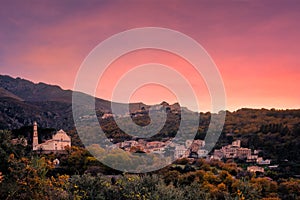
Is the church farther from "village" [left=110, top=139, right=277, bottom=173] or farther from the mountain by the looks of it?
the mountain

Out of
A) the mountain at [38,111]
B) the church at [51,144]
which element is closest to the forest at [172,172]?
the church at [51,144]

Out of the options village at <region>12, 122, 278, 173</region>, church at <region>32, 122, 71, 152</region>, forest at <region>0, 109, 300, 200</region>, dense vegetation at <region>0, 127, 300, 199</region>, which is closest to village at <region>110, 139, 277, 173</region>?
village at <region>12, 122, 278, 173</region>

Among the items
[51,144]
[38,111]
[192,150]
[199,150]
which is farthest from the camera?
[38,111]

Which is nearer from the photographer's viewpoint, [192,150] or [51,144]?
[51,144]

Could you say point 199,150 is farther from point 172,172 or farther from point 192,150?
point 172,172

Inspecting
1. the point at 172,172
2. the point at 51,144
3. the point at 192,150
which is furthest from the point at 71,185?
the point at 192,150

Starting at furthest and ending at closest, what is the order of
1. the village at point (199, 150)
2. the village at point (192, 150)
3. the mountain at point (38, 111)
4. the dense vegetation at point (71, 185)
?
the mountain at point (38, 111), the village at point (199, 150), the village at point (192, 150), the dense vegetation at point (71, 185)

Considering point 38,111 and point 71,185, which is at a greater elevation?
point 38,111

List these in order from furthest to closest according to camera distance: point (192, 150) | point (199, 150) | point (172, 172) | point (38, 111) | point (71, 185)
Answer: point (38, 111) < point (192, 150) < point (199, 150) < point (172, 172) < point (71, 185)

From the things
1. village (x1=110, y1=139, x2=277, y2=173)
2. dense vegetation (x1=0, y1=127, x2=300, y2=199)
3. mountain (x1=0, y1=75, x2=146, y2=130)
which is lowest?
village (x1=110, y1=139, x2=277, y2=173)

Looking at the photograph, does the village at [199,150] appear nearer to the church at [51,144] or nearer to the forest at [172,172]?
the forest at [172,172]

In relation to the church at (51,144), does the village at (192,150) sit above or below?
below

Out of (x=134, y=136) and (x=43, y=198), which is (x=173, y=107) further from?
(x=43, y=198)

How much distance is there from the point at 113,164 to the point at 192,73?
8.88 meters
